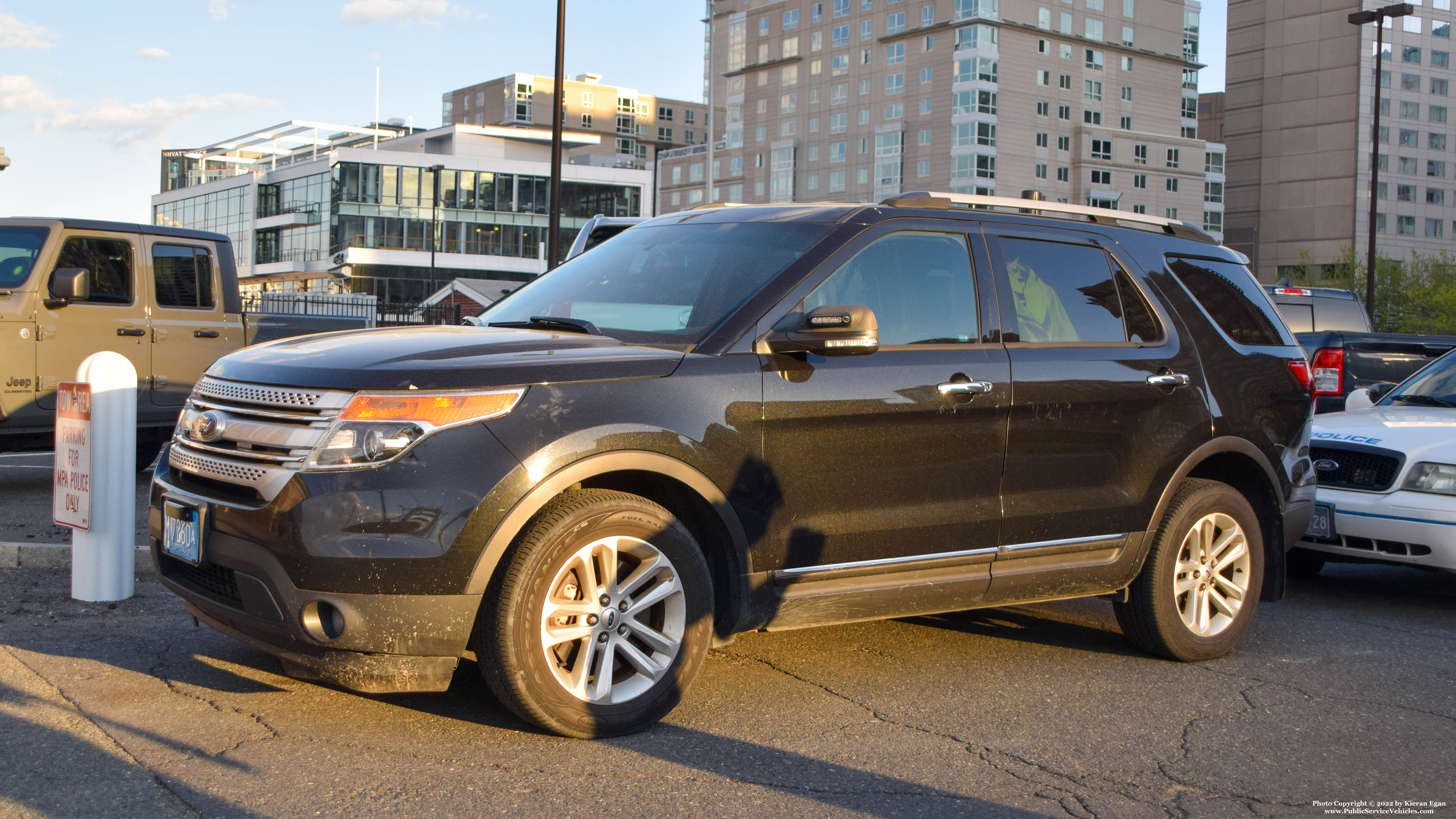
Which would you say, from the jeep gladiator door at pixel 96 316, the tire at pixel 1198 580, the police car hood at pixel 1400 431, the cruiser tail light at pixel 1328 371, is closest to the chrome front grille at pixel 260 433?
the tire at pixel 1198 580

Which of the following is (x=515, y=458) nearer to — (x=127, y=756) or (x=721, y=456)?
(x=721, y=456)

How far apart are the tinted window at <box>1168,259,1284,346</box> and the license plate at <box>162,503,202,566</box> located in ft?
14.1

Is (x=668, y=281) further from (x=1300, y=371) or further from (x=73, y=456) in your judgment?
(x=1300, y=371)

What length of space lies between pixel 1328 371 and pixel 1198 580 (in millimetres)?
6382

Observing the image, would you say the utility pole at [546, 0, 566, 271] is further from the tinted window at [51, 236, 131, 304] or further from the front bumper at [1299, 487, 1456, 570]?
the front bumper at [1299, 487, 1456, 570]

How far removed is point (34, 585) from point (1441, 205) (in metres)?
120

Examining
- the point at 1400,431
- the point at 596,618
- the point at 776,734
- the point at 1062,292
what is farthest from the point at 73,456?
the point at 1400,431

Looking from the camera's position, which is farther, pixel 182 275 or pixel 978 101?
pixel 978 101

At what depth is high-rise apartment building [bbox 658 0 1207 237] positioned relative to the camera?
94188mm

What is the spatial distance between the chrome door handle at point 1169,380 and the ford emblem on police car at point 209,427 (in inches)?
145

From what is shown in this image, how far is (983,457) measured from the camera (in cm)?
500

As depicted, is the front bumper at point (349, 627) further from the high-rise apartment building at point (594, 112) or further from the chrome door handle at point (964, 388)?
the high-rise apartment building at point (594, 112)

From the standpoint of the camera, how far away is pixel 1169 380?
5.58 metres

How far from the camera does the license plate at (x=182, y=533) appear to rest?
4.19 metres
